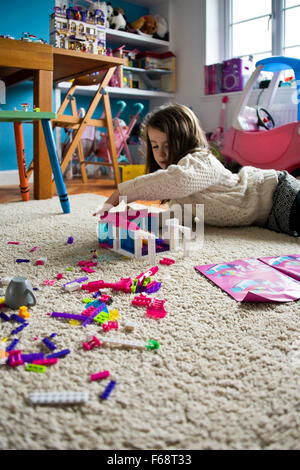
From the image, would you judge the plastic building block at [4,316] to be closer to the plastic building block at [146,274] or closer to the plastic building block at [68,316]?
the plastic building block at [68,316]

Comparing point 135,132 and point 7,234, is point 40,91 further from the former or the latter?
point 135,132

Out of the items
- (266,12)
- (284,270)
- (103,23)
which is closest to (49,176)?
(103,23)

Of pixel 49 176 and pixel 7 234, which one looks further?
pixel 49 176

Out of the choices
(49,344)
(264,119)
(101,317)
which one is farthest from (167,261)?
(264,119)

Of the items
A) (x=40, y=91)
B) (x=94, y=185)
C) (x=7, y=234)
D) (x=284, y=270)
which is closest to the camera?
(x=284, y=270)

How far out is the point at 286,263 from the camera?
923 mm

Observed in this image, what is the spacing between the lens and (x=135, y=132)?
3.35 meters

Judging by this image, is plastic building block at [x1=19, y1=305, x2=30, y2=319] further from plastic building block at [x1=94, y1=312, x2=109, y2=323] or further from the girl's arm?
the girl's arm

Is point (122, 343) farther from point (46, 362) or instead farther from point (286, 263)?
point (286, 263)

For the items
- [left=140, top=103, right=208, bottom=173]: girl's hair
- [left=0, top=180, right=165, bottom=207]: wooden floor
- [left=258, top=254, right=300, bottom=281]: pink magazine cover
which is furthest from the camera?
[left=0, top=180, right=165, bottom=207]: wooden floor

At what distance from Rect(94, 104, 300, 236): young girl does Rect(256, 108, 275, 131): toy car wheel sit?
1.00m

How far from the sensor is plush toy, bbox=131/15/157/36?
3.16m

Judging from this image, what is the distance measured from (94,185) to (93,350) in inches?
84.5

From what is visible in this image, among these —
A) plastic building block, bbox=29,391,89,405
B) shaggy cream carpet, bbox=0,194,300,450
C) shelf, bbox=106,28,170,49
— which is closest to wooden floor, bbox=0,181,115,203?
shelf, bbox=106,28,170,49
